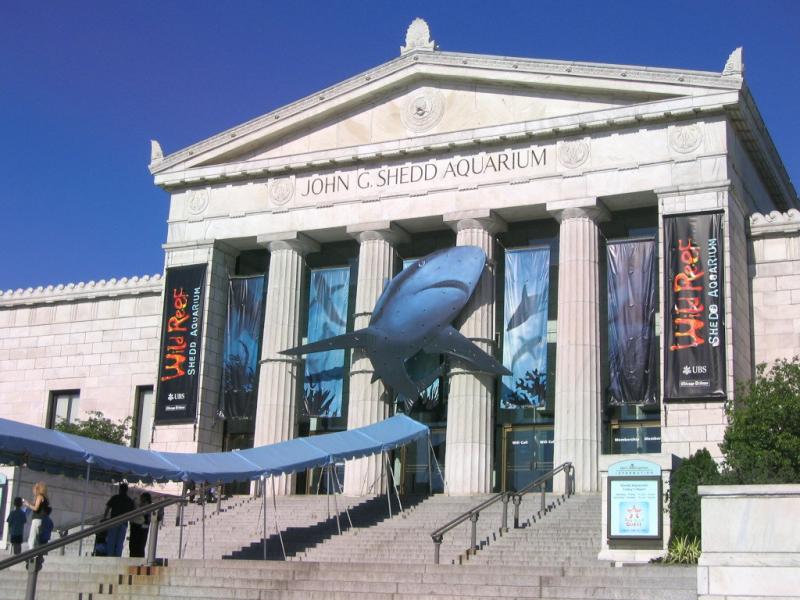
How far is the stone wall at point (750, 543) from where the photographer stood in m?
13.9

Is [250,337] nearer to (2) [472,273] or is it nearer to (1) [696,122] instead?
(2) [472,273]

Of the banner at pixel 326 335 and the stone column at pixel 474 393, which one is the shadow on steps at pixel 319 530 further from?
the banner at pixel 326 335

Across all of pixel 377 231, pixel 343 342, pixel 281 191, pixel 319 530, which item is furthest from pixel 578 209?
pixel 319 530

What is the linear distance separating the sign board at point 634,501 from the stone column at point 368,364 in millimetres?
11805

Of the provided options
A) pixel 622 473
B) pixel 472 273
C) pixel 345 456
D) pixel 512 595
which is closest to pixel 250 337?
pixel 472 273

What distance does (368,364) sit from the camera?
35094 mm

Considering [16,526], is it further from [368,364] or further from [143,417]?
[143,417]

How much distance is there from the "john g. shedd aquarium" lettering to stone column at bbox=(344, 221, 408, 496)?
145 centimetres

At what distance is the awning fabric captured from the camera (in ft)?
74.3

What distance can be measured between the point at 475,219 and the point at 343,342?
17.8ft

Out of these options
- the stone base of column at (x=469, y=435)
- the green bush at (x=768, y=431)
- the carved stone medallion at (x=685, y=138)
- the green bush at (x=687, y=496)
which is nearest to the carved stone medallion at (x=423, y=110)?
the carved stone medallion at (x=685, y=138)

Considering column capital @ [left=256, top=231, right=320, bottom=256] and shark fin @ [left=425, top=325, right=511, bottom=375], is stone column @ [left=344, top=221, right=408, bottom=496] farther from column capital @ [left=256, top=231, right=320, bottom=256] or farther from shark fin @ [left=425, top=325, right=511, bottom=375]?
shark fin @ [left=425, top=325, right=511, bottom=375]

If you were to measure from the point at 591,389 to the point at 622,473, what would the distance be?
878cm

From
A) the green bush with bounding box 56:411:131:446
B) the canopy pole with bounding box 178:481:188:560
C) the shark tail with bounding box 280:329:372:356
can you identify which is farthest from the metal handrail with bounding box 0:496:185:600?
A: the green bush with bounding box 56:411:131:446
